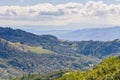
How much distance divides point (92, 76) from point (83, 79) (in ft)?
19.0

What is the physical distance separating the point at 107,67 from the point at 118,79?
25832mm

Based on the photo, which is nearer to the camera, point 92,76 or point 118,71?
point 118,71

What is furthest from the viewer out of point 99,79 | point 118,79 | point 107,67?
point 107,67

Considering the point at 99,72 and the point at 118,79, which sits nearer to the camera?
the point at 118,79

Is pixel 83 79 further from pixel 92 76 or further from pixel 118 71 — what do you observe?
pixel 118 71

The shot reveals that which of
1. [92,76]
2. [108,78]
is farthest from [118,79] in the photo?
[92,76]

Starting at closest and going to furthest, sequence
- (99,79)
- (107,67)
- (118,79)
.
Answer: (118,79), (99,79), (107,67)

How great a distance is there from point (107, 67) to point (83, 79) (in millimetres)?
16283

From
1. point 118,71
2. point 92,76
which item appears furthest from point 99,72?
point 118,71

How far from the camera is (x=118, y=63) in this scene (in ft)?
634

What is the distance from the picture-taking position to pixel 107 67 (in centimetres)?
19150

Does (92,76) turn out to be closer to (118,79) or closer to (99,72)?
(99,72)

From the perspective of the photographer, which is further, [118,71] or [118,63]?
[118,63]

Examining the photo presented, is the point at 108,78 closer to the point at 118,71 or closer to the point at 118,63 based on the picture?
the point at 118,71
